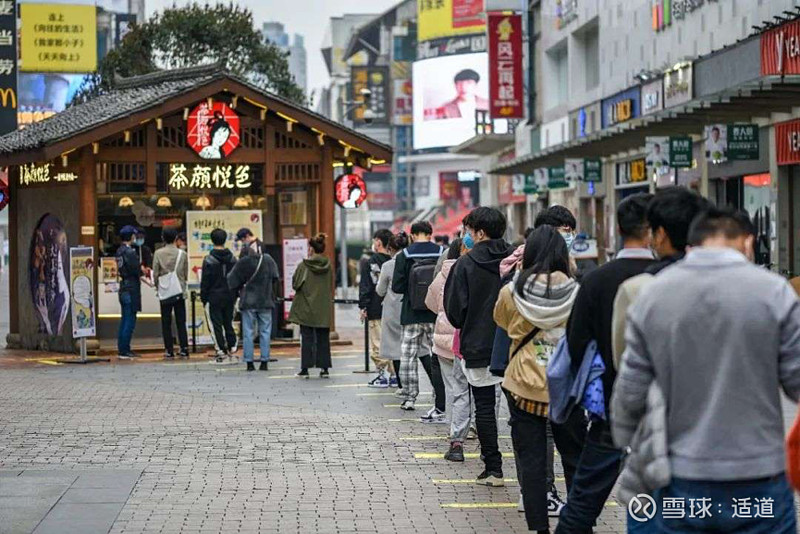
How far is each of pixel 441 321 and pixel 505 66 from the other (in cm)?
4148

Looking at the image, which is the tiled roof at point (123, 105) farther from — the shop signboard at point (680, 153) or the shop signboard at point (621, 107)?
the shop signboard at point (621, 107)

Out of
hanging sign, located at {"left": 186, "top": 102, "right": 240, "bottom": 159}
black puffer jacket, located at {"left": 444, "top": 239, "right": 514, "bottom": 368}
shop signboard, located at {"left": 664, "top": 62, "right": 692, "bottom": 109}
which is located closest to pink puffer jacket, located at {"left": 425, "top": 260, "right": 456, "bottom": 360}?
black puffer jacket, located at {"left": 444, "top": 239, "right": 514, "bottom": 368}

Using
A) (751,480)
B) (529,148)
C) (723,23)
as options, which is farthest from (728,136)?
(529,148)

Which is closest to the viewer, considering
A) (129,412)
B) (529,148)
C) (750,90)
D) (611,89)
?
(129,412)

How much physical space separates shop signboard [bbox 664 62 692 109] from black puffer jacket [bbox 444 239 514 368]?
70.2ft

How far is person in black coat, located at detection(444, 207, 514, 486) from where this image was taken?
10.4 metres

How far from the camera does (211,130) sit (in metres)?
22.6

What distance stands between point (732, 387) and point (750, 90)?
1611cm

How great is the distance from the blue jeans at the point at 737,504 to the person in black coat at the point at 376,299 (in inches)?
463

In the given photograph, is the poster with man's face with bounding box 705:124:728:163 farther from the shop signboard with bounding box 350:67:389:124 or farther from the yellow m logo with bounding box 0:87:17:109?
the shop signboard with bounding box 350:67:389:124

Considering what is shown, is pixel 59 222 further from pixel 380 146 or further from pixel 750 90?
pixel 750 90

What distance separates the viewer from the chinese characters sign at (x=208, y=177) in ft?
75.3

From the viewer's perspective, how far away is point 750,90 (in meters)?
20.6

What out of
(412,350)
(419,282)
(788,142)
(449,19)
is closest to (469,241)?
(419,282)
